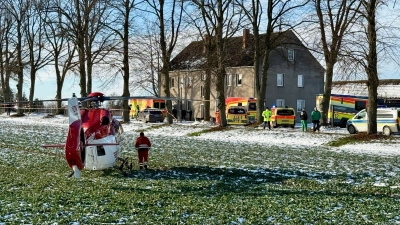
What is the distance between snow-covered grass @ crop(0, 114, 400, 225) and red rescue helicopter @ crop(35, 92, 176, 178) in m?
0.61

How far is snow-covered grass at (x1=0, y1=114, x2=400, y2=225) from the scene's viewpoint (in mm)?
10906

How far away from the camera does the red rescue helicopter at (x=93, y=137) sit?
560 inches

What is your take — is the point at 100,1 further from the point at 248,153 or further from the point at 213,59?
the point at 248,153

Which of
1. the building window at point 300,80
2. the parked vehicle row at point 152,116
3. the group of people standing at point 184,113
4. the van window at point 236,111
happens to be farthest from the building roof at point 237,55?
the van window at point 236,111

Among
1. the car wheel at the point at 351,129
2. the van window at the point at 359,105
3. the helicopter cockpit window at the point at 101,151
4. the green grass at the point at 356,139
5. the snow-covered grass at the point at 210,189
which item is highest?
the van window at the point at 359,105

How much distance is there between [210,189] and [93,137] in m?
4.23

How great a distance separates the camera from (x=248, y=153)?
25.5 meters

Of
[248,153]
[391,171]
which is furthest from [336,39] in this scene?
[391,171]

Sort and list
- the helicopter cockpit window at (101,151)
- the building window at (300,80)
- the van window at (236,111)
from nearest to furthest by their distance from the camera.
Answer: the helicopter cockpit window at (101,151) < the van window at (236,111) < the building window at (300,80)

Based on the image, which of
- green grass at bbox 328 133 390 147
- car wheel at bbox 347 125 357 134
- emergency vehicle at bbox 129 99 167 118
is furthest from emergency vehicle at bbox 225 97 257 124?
green grass at bbox 328 133 390 147

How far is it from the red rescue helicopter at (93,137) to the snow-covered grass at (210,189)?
0.61 meters

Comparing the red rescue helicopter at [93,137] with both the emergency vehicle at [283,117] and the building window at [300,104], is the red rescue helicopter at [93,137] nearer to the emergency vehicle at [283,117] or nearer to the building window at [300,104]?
the emergency vehicle at [283,117]

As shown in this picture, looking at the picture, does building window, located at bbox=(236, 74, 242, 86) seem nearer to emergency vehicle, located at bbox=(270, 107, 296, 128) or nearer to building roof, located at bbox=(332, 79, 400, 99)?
building roof, located at bbox=(332, 79, 400, 99)

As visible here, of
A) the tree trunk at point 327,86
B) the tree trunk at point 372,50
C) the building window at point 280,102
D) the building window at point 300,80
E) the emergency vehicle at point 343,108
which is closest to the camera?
the tree trunk at point 372,50
